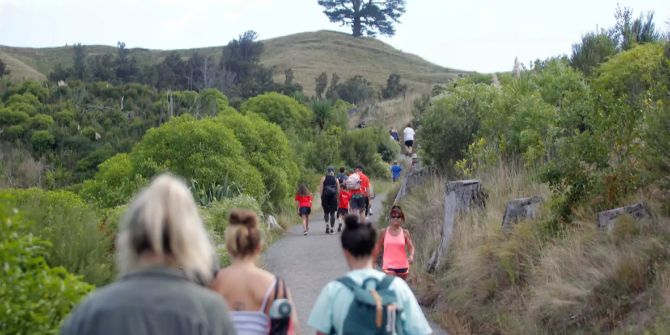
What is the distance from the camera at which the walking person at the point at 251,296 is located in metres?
5.58

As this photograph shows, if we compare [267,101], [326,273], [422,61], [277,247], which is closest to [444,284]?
[326,273]

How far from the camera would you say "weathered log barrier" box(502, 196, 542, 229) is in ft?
43.1

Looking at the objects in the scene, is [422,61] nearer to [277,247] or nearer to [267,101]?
[267,101]

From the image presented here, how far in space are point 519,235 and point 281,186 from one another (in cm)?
1663

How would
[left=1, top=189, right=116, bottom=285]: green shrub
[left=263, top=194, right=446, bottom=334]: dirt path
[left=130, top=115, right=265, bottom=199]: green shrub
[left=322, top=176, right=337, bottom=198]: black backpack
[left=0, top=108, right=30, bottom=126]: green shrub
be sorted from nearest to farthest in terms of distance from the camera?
[left=1, top=189, right=116, bottom=285]: green shrub, [left=263, top=194, right=446, bottom=334]: dirt path, [left=322, top=176, right=337, bottom=198]: black backpack, [left=130, top=115, right=265, bottom=199]: green shrub, [left=0, top=108, right=30, bottom=126]: green shrub

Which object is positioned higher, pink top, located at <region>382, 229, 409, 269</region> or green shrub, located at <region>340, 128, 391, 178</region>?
pink top, located at <region>382, 229, 409, 269</region>

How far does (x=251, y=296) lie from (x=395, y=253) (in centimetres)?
583

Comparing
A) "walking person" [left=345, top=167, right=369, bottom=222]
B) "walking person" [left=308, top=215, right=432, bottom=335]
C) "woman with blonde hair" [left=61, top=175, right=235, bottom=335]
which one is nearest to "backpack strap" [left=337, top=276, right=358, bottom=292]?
"walking person" [left=308, top=215, right=432, bottom=335]

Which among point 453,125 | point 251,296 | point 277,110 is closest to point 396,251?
point 251,296

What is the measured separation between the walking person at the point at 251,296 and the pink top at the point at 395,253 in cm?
568

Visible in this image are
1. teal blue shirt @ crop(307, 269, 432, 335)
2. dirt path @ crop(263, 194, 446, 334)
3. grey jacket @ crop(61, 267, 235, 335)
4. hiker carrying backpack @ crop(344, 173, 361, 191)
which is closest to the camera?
grey jacket @ crop(61, 267, 235, 335)

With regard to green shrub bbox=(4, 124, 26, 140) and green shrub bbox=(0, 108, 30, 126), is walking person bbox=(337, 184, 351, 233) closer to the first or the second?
green shrub bbox=(4, 124, 26, 140)

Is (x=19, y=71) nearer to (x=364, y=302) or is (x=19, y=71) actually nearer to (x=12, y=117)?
(x=12, y=117)

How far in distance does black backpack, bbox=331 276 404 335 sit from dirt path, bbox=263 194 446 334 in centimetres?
680
